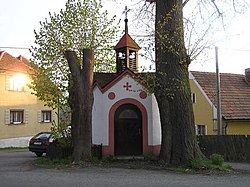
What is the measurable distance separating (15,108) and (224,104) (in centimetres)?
1901

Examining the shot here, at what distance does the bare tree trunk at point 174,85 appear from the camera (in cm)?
1780

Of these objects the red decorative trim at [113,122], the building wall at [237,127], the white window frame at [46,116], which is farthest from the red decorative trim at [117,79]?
the white window frame at [46,116]

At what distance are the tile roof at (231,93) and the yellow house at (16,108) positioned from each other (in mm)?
15362

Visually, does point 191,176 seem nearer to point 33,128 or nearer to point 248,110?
point 248,110

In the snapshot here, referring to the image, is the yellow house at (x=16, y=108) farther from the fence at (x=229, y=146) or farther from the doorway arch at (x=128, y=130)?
the fence at (x=229, y=146)

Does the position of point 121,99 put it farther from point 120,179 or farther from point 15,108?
point 15,108

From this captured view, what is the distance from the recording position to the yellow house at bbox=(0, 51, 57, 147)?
37219mm

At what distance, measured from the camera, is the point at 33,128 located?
4072 centimetres

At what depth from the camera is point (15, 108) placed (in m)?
38.6

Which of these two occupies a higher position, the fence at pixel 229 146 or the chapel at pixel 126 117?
the chapel at pixel 126 117

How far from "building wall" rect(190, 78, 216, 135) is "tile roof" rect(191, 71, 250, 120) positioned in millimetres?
431

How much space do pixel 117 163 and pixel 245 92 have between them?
1997 cm

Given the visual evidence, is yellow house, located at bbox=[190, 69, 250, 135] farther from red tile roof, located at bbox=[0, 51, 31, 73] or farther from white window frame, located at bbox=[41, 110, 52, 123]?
white window frame, located at bbox=[41, 110, 52, 123]

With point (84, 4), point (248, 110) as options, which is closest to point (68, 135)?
point (84, 4)
